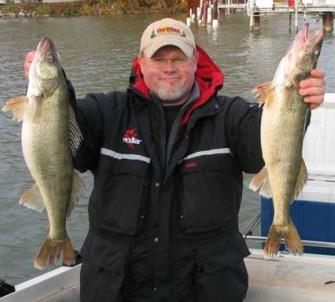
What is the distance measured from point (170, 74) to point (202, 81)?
287mm

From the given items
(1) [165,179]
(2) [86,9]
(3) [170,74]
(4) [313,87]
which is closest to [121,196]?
(1) [165,179]

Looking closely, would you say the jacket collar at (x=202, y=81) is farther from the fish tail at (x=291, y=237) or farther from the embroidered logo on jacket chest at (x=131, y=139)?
the fish tail at (x=291, y=237)

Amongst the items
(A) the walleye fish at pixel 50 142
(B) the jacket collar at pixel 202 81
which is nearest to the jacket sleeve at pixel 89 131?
(A) the walleye fish at pixel 50 142

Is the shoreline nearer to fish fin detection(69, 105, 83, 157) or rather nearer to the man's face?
the man's face

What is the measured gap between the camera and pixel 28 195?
127 inches

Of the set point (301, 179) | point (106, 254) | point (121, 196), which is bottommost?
point (106, 254)

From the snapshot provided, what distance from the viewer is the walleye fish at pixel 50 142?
2.89m

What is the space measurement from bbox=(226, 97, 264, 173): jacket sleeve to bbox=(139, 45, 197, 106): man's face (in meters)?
0.30

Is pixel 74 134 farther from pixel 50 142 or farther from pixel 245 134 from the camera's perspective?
pixel 245 134

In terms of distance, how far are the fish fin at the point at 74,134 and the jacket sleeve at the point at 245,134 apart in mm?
827

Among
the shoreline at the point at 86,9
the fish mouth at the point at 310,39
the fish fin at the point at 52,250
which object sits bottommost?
the shoreline at the point at 86,9

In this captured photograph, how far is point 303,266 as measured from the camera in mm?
4391

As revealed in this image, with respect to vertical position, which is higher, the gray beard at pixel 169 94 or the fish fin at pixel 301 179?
the gray beard at pixel 169 94

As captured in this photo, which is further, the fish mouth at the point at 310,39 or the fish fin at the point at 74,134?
the fish fin at the point at 74,134
